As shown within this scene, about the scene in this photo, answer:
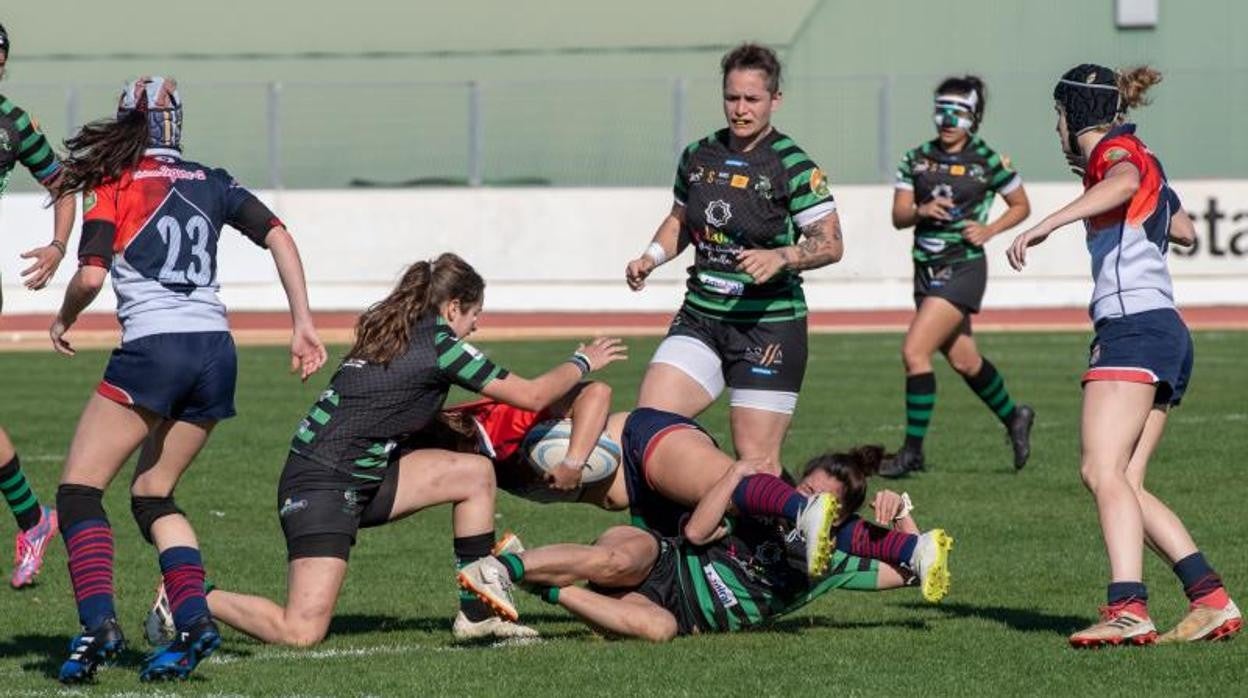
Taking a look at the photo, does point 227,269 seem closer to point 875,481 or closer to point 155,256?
point 875,481

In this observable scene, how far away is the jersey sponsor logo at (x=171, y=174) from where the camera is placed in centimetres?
755

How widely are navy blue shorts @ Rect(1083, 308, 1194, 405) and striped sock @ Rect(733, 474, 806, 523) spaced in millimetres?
1189

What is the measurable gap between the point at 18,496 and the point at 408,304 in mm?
2738

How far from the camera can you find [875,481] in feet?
43.2

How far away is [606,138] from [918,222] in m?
17.3

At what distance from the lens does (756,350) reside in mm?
9508

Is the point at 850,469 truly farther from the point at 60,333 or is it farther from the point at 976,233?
the point at 976,233

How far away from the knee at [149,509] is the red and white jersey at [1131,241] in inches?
133

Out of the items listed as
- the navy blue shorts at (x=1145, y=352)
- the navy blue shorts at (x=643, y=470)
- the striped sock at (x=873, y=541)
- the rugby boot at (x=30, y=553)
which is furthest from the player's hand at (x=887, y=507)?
the rugby boot at (x=30, y=553)

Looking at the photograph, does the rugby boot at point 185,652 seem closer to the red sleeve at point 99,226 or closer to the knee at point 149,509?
the knee at point 149,509

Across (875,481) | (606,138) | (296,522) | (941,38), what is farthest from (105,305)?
(296,522)

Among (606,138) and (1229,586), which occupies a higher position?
(606,138)

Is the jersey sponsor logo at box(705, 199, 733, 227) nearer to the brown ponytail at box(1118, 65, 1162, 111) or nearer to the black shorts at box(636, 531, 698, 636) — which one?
the black shorts at box(636, 531, 698, 636)

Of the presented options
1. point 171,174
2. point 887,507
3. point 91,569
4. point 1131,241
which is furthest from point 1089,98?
point 91,569
